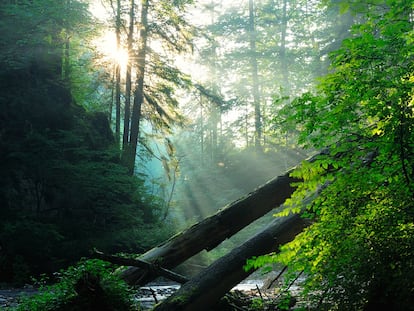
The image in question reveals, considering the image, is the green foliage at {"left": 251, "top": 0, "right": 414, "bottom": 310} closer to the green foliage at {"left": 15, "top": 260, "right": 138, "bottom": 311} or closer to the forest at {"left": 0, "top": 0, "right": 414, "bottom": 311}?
the forest at {"left": 0, "top": 0, "right": 414, "bottom": 311}

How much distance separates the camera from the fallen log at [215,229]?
651 centimetres

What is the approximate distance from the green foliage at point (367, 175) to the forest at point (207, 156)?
0.05 feet

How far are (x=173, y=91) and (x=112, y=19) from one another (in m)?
4.60

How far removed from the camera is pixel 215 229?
6.50 meters

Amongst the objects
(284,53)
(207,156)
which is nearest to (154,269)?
(284,53)

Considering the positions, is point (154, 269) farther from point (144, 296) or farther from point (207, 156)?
point (207, 156)

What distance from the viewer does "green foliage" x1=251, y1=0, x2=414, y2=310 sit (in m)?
3.42

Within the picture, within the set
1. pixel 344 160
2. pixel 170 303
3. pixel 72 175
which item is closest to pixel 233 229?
pixel 170 303

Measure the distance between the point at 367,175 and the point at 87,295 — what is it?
3875 millimetres

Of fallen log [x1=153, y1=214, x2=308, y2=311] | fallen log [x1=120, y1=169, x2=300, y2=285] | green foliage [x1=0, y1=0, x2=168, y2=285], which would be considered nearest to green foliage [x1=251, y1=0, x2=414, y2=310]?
fallen log [x1=153, y1=214, x2=308, y2=311]

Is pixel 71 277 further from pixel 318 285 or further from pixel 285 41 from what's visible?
pixel 285 41

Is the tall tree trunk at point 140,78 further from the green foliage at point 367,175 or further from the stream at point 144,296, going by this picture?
the green foliage at point 367,175

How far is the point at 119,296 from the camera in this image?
5.75m

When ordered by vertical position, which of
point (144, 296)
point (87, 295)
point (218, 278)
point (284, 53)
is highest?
point (284, 53)
